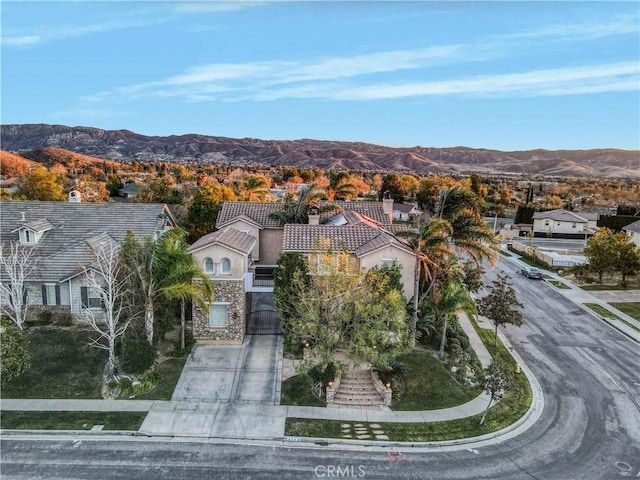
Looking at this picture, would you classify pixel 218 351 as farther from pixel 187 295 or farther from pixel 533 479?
pixel 533 479

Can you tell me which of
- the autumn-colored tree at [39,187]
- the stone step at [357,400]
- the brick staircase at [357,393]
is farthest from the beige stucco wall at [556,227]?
the autumn-colored tree at [39,187]

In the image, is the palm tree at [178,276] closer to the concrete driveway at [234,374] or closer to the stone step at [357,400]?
the concrete driveway at [234,374]

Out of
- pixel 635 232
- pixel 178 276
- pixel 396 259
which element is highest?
pixel 396 259

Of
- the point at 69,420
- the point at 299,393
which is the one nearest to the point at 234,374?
the point at 299,393

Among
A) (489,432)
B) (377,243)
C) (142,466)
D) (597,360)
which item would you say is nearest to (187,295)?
(142,466)

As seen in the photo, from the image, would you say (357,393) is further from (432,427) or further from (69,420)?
(69,420)
